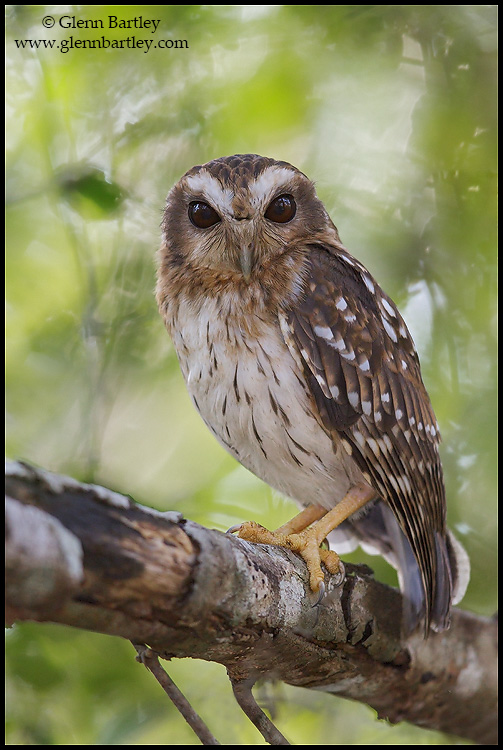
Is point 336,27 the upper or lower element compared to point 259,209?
upper

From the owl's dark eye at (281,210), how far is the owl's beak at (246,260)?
0.21 meters

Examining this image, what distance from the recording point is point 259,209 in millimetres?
2352

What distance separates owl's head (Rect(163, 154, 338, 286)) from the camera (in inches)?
91.0

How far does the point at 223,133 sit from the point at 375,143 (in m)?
0.85

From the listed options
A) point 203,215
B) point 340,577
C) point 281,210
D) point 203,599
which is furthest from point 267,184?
point 203,599

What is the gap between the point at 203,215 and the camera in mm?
2439

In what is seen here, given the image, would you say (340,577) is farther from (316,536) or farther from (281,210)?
(281,210)

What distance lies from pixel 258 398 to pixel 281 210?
0.72 meters

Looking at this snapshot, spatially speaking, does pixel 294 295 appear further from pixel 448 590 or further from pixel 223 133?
pixel 223 133

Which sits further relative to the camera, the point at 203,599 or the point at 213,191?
the point at 213,191

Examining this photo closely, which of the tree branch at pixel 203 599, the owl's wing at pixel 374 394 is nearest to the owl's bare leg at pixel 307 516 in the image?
the tree branch at pixel 203 599

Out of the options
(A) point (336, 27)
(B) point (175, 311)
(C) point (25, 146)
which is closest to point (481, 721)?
(B) point (175, 311)

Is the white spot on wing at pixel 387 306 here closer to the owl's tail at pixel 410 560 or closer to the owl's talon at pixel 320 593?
the owl's tail at pixel 410 560

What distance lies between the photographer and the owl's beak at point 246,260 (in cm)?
224
